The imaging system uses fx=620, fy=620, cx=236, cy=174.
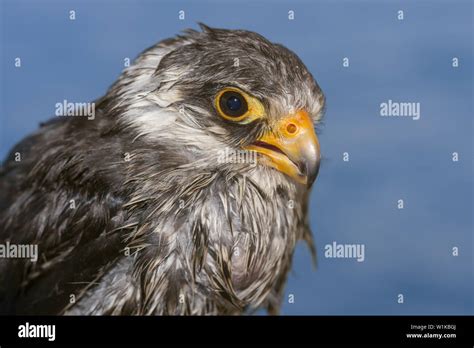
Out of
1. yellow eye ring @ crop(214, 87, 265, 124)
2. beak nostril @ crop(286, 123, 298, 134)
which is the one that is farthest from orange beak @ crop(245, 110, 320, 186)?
yellow eye ring @ crop(214, 87, 265, 124)

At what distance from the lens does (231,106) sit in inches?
107

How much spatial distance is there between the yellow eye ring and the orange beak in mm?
104

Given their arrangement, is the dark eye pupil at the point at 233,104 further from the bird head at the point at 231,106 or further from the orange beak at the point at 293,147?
the orange beak at the point at 293,147

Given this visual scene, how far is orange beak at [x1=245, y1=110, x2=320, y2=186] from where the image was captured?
2.69 metres

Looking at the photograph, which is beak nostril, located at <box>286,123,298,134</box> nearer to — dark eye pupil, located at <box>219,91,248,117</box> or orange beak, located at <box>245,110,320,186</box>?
orange beak, located at <box>245,110,320,186</box>

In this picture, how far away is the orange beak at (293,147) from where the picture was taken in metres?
2.69

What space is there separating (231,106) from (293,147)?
33 centimetres

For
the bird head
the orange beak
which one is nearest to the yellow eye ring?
the bird head

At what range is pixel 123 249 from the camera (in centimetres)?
287

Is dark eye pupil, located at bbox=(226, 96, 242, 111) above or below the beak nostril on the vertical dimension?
above

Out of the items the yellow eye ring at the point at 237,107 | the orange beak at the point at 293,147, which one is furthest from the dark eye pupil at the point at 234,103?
the orange beak at the point at 293,147

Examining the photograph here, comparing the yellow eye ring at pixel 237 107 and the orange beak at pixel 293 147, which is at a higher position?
the yellow eye ring at pixel 237 107
